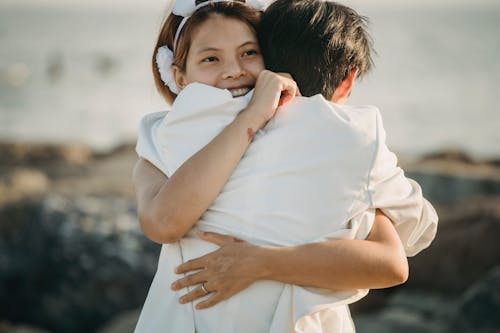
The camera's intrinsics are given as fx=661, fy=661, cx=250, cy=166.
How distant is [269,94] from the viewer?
2146mm

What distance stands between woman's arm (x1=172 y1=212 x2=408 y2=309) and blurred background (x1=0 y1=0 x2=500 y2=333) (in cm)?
89

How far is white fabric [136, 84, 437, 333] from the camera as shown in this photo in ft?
6.59

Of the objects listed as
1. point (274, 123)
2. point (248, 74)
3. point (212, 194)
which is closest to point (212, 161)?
point (212, 194)

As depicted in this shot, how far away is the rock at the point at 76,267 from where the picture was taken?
5227mm

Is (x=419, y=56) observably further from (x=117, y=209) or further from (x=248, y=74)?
(x=248, y=74)

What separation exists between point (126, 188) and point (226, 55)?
514cm

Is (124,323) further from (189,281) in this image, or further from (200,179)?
(200,179)

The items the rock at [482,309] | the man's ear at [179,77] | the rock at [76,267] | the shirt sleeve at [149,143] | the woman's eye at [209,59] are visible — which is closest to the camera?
the shirt sleeve at [149,143]

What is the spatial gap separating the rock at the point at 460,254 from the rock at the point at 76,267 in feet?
7.14

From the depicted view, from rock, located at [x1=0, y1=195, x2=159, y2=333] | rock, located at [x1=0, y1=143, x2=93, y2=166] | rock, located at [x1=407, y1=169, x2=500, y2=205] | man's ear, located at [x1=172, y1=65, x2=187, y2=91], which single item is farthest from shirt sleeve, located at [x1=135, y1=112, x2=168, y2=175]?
rock, located at [x1=0, y1=143, x2=93, y2=166]

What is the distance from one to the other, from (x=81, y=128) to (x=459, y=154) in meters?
12.7

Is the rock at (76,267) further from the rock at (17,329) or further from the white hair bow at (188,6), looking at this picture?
the white hair bow at (188,6)

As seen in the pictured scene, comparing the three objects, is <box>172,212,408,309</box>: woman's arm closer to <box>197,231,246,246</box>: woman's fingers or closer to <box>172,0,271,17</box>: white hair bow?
<box>197,231,246,246</box>: woman's fingers

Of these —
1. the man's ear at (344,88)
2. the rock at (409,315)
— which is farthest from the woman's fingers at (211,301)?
the rock at (409,315)
